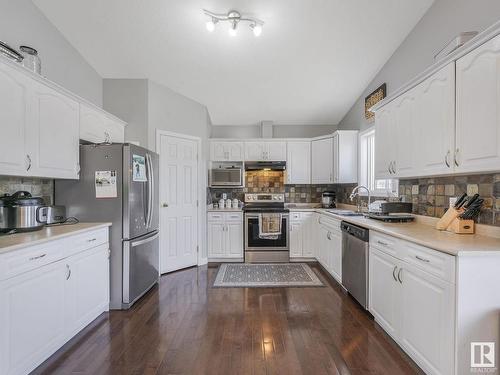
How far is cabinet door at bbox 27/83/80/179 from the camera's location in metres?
2.10

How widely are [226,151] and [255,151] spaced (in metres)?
0.53

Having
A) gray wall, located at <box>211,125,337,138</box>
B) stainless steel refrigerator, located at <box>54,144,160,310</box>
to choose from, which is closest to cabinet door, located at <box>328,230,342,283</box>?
gray wall, located at <box>211,125,337,138</box>

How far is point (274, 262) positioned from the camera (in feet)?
14.1

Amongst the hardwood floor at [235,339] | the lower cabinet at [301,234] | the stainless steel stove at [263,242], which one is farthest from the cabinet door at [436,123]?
the stainless steel stove at [263,242]

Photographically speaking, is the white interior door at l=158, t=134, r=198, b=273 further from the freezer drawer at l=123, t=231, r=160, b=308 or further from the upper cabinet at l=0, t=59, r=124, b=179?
the upper cabinet at l=0, t=59, r=124, b=179

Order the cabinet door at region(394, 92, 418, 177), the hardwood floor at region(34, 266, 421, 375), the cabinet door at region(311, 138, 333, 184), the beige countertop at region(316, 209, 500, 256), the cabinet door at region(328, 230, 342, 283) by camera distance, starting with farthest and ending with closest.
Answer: the cabinet door at region(311, 138, 333, 184) < the cabinet door at region(328, 230, 342, 283) < the cabinet door at region(394, 92, 418, 177) < the hardwood floor at region(34, 266, 421, 375) < the beige countertop at region(316, 209, 500, 256)

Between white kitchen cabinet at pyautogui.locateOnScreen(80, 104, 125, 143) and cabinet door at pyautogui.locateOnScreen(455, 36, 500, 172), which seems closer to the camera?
cabinet door at pyautogui.locateOnScreen(455, 36, 500, 172)

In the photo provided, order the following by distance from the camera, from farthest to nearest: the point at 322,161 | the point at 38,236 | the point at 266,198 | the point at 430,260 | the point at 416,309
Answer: the point at 266,198, the point at 322,161, the point at 38,236, the point at 416,309, the point at 430,260

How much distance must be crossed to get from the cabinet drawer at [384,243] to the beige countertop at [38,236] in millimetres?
2536

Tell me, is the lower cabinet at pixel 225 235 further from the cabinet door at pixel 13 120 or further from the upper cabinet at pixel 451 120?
the cabinet door at pixel 13 120

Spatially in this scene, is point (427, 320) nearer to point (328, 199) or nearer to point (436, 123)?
point (436, 123)

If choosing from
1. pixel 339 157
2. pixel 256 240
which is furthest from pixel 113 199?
pixel 339 157

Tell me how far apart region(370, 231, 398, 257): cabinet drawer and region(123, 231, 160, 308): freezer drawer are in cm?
239

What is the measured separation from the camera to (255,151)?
15.5ft
